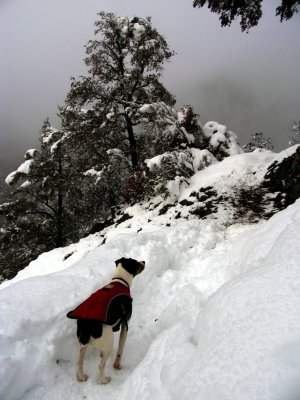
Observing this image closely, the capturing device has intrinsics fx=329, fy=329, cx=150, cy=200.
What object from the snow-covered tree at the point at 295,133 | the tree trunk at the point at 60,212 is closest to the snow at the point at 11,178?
the tree trunk at the point at 60,212

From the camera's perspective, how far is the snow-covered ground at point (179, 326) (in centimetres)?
279

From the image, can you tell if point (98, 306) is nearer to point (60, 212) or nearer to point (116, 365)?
point (116, 365)

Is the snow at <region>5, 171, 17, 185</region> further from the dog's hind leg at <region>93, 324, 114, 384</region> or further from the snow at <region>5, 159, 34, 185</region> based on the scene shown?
the dog's hind leg at <region>93, 324, 114, 384</region>

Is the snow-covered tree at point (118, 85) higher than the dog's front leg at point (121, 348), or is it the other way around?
the snow-covered tree at point (118, 85)

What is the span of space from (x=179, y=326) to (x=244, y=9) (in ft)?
27.6

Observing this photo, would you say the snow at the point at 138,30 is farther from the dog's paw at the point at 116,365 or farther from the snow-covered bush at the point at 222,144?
the dog's paw at the point at 116,365

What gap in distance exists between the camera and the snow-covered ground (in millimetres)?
2795

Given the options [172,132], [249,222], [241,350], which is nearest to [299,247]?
[241,350]

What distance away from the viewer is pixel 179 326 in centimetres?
454

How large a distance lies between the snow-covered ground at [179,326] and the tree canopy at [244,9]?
19.4 feet

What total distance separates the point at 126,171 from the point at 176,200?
15.7ft

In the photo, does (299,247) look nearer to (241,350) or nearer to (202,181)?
(241,350)

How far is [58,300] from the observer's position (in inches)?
199

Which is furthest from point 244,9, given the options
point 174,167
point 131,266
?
point 131,266
